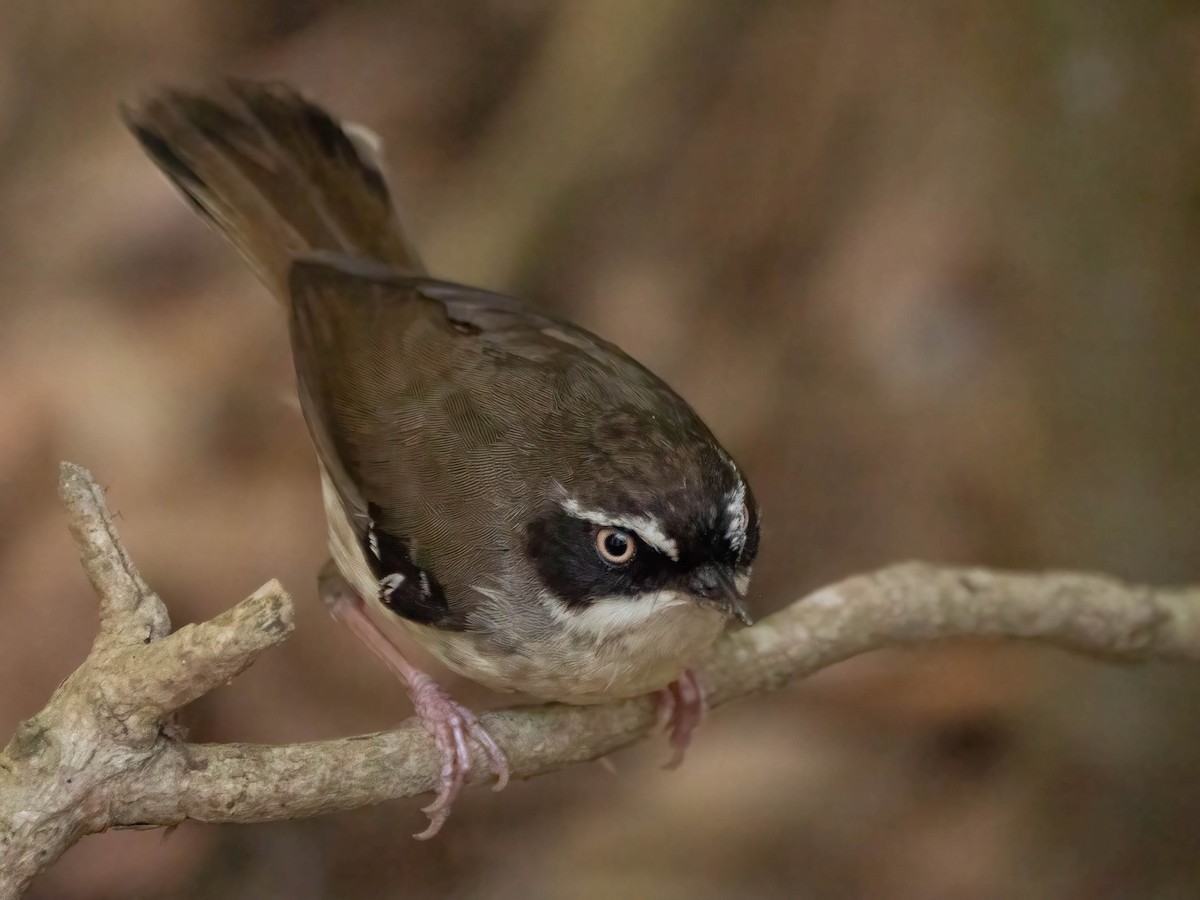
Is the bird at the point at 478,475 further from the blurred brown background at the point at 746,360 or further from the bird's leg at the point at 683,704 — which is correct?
the blurred brown background at the point at 746,360

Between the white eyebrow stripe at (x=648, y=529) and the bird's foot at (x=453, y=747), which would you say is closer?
the white eyebrow stripe at (x=648, y=529)

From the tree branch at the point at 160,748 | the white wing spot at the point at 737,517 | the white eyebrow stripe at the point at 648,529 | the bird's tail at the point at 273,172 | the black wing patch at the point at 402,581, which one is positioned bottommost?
the tree branch at the point at 160,748

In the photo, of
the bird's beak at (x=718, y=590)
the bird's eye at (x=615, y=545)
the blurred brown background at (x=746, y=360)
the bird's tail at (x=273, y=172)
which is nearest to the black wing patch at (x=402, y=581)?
the bird's eye at (x=615, y=545)

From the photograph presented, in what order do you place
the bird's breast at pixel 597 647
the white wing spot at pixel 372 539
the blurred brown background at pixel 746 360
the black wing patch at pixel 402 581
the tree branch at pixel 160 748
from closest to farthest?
1. the tree branch at pixel 160 748
2. the bird's breast at pixel 597 647
3. the black wing patch at pixel 402 581
4. the white wing spot at pixel 372 539
5. the blurred brown background at pixel 746 360

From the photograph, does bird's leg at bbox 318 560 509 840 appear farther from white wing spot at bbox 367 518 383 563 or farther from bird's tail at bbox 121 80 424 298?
bird's tail at bbox 121 80 424 298

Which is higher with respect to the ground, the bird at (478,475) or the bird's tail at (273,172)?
the bird's tail at (273,172)

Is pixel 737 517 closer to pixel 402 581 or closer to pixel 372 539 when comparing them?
pixel 402 581

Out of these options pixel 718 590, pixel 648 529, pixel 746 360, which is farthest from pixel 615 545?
pixel 746 360

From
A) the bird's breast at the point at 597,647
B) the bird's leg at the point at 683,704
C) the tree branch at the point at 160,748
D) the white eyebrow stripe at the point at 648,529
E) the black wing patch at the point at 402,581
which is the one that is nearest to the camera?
the tree branch at the point at 160,748
